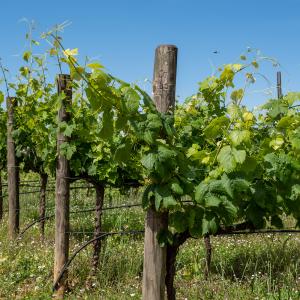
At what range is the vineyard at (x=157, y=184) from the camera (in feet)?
8.91

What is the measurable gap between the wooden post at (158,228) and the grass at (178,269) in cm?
106

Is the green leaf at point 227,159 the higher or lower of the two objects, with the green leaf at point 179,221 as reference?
higher

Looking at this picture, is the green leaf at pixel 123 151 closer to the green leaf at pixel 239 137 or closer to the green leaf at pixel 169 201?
the green leaf at pixel 169 201

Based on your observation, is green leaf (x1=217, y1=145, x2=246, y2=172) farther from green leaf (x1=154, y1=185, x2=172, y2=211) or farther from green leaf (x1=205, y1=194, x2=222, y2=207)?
green leaf (x1=154, y1=185, x2=172, y2=211)

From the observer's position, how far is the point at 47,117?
21.6 ft

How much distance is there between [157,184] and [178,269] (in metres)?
3.22

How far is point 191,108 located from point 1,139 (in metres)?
5.89

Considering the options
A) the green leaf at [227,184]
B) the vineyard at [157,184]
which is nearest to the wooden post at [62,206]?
the vineyard at [157,184]

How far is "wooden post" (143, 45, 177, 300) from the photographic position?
2.97 meters

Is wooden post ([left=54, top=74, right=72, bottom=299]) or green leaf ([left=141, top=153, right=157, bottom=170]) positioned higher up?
green leaf ([left=141, top=153, right=157, bottom=170])

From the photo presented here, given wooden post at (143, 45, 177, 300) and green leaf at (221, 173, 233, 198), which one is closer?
green leaf at (221, 173, 233, 198)

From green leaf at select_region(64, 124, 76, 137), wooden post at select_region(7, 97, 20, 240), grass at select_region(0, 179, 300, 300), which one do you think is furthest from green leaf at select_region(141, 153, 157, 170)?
wooden post at select_region(7, 97, 20, 240)

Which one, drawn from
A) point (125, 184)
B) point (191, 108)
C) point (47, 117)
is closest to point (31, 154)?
point (47, 117)

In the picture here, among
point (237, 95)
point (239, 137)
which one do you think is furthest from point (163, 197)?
point (237, 95)
